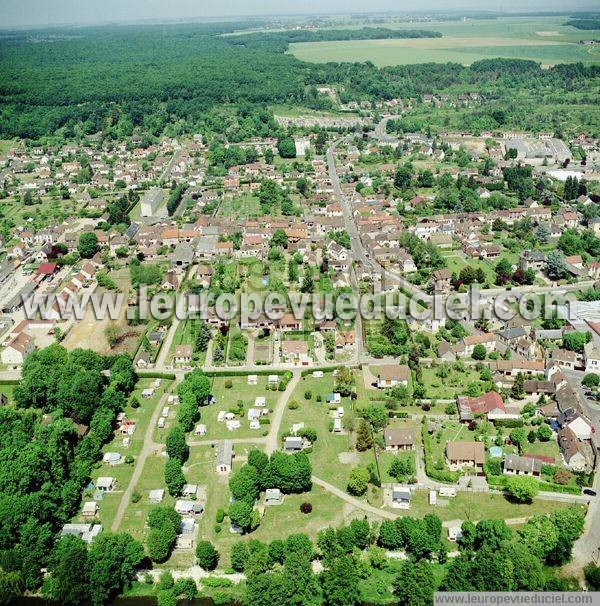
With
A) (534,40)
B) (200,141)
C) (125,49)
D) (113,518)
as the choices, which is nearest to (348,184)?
(200,141)

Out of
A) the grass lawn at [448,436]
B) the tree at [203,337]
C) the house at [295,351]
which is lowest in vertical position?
the grass lawn at [448,436]

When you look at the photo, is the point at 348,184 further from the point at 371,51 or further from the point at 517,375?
the point at 371,51

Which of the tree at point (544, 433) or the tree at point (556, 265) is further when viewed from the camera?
the tree at point (556, 265)

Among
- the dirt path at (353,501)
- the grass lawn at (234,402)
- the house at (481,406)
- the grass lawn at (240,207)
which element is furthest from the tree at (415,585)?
the grass lawn at (240,207)

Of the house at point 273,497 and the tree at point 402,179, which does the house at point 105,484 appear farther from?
the tree at point 402,179

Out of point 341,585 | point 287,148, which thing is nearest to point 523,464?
point 341,585

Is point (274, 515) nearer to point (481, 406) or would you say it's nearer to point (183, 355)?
point (481, 406)

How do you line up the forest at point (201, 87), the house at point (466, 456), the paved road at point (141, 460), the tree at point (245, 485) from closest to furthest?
the tree at point (245, 485) → the paved road at point (141, 460) → the house at point (466, 456) → the forest at point (201, 87)
